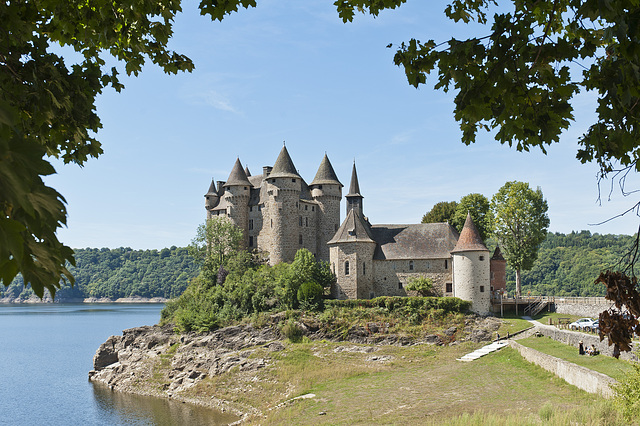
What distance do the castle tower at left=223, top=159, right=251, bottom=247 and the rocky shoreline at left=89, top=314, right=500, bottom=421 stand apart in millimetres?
13495

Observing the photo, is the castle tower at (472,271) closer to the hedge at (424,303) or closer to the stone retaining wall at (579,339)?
the hedge at (424,303)

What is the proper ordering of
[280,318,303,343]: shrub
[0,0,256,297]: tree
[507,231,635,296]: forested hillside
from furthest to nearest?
[507,231,635,296]: forested hillside < [280,318,303,343]: shrub < [0,0,256,297]: tree

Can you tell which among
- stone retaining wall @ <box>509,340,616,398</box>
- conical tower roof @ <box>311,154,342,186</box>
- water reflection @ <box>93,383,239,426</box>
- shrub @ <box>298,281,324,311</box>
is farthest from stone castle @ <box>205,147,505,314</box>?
water reflection @ <box>93,383,239,426</box>

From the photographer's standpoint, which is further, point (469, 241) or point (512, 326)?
point (469, 241)

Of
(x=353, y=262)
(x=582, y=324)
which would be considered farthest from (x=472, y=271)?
(x=353, y=262)

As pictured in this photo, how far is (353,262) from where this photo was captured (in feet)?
157

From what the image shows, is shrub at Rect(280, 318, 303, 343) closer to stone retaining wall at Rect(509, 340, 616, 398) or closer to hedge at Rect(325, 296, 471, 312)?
hedge at Rect(325, 296, 471, 312)

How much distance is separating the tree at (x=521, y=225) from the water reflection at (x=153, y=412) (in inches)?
1188

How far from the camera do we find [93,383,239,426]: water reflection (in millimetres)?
31703

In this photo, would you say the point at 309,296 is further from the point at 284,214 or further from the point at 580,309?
the point at 580,309

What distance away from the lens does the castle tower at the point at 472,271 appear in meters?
43.8

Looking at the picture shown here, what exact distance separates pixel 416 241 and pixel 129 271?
532 ft

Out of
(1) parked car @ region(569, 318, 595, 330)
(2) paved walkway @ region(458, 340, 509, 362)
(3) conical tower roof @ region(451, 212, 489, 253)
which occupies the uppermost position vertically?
(3) conical tower roof @ region(451, 212, 489, 253)

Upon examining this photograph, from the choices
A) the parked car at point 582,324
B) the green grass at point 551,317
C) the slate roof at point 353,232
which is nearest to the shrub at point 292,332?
the slate roof at point 353,232
